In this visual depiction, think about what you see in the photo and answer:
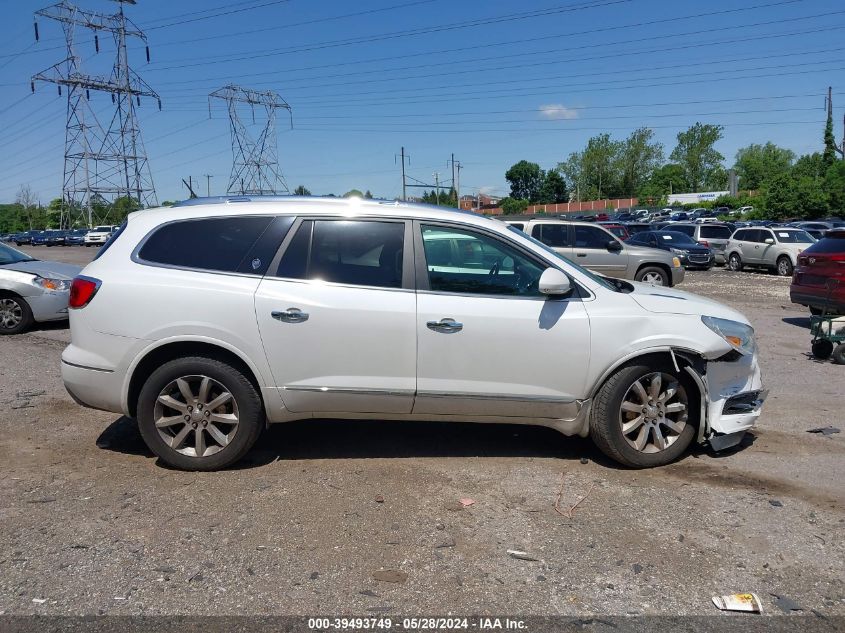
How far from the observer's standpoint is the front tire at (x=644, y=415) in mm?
4336

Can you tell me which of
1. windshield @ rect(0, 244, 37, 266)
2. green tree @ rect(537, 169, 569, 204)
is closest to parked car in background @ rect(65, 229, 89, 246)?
windshield @ rect(0, 244, 37, 266)

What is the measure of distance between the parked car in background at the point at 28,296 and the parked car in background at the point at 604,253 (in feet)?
33.2

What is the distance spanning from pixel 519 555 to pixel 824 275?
332 inches

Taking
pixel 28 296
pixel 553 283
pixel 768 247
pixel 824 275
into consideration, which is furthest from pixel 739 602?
pixel 768 247

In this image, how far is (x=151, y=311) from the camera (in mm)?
4289

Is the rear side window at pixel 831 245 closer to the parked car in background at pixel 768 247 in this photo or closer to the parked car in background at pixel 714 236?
the parked car in background at pixel 768 247

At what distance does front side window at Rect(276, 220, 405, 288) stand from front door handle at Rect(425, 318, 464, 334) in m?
0.35

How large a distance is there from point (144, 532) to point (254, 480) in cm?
81

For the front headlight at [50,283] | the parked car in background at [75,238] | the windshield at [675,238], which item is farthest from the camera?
the parked car in background at [75,238]

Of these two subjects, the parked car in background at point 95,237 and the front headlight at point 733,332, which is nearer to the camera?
the front headlight at point 733,332

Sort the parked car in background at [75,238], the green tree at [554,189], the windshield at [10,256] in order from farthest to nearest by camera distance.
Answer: the green tree at [554,189], the parked car in background at [75,238], the windshield at [10,256]

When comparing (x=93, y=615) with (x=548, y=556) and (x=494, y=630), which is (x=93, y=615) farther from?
(x=548, y=556)

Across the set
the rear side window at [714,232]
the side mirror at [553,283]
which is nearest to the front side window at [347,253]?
the side mirror at [553,283]

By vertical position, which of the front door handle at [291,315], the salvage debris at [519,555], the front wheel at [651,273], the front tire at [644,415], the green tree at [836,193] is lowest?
the salvage debris at [519,555]
